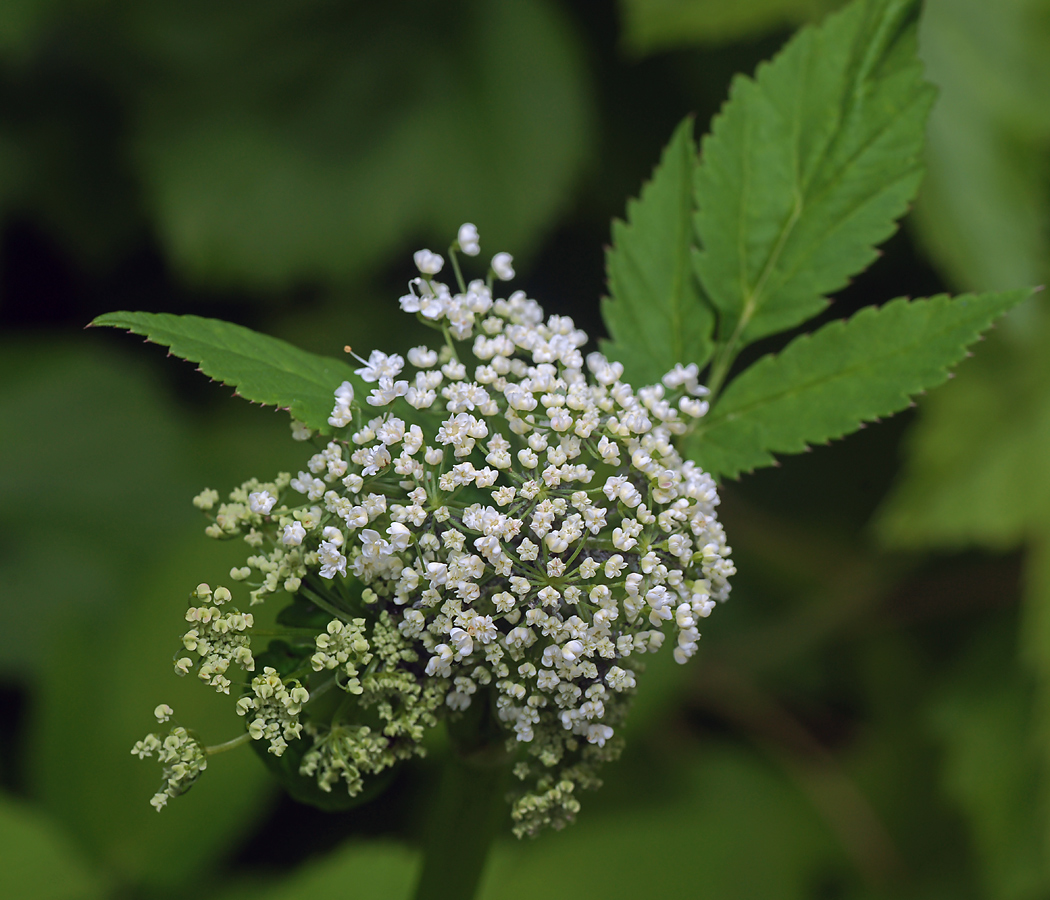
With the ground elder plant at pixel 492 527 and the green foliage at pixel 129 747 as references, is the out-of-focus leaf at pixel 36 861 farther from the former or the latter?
the ground elder plant at pixel 492 527

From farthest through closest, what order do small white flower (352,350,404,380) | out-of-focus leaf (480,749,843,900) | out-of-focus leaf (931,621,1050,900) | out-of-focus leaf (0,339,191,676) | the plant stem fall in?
out-of-focus leaf (0,339,191,676) < out-of-focus leaf (931,621,1050,900) < out-of-focus leaf (480,749,843,900) < the plant stem < small white flower (352,350,404,380)

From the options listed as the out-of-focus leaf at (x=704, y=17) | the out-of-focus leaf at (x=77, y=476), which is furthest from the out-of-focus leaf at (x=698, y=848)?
the out-of-focus leaf at (x=704, y=17)

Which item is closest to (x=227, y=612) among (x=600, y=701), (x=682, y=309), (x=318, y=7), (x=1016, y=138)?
(x=600, y=701)

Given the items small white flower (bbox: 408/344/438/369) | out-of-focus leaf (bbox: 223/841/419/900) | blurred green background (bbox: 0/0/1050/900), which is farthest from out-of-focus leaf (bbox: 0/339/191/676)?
small white flower (bbox: 408/344/438/369)

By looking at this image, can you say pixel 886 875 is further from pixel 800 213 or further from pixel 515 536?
pixel 515 536

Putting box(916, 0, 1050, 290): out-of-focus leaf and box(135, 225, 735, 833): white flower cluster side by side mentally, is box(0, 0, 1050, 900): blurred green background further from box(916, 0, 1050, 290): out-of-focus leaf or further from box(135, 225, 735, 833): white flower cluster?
box(135, 225, 735, 833): white flower cluster
